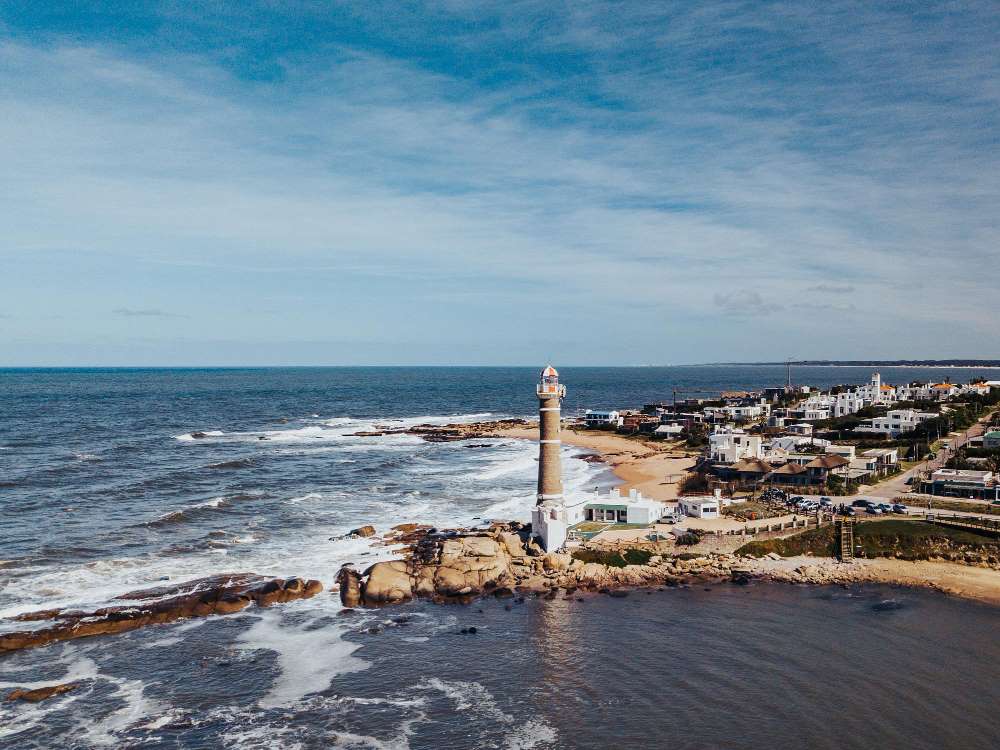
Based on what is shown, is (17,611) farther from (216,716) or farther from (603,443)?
(603,443)

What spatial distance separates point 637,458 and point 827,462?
27320 millimetres

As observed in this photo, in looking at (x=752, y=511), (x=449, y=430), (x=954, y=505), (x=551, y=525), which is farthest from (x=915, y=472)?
(x=449, y=430)

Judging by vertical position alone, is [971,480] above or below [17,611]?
above

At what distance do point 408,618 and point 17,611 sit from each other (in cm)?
1804

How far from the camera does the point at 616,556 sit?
1656 inches

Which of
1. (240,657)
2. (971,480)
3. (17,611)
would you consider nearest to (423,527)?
(240,657)

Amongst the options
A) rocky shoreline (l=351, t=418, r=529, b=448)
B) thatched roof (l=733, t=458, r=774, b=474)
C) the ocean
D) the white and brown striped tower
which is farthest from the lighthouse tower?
rocky shoreline (l=351, t=418, r=529, b=448)

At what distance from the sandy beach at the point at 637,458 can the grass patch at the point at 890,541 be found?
15.5m

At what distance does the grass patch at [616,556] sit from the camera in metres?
41.6

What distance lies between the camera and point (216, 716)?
87.7 ft

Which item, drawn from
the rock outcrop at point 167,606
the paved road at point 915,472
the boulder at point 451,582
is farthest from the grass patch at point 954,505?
the rock outcrop at point 167,606

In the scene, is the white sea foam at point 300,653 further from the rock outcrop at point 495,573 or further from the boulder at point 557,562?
the boulder at point 557,562

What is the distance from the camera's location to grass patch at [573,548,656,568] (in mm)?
41594

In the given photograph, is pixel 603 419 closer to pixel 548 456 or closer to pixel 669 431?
pixel 669 431
